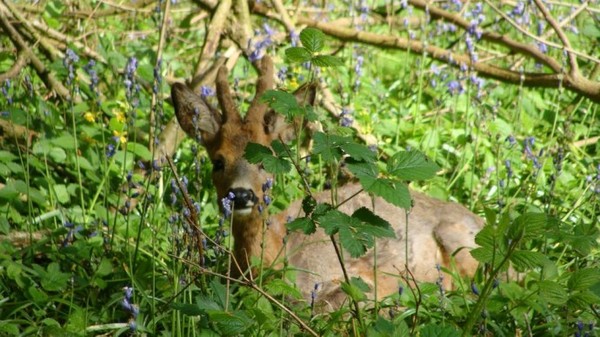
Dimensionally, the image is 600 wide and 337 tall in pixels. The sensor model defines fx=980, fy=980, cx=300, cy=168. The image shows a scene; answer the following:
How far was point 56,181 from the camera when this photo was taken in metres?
5.93

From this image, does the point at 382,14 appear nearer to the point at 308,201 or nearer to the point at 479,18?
the point at 479,18

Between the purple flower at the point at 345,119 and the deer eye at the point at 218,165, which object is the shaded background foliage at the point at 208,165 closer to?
the purple flower at the point at 345,119

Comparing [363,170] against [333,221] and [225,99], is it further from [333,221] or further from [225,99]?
[225,99]

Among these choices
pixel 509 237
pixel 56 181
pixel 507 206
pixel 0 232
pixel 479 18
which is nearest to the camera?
pixel 509 237

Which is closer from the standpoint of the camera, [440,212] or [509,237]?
[509,237]

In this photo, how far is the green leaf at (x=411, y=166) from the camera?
2965mm

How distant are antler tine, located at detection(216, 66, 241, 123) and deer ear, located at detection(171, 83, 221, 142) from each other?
0.07m

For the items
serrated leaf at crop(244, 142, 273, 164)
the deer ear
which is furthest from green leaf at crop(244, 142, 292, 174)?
the deer ear

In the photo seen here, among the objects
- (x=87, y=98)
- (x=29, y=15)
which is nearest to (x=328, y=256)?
(x=87, y=98)

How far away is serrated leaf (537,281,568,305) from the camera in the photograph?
3035 mm

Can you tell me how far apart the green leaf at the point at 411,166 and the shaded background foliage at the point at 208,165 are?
0.27 meters

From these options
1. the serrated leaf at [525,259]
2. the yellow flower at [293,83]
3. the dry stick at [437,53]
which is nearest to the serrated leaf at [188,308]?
the serrated leaf at [525,259]

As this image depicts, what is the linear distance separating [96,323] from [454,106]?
358 centimetres

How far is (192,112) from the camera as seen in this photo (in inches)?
217
